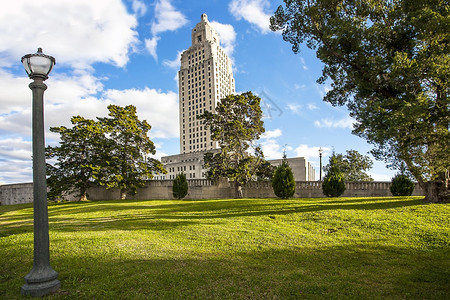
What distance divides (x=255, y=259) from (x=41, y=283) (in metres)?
4.23

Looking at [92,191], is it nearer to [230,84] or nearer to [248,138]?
[248,138]

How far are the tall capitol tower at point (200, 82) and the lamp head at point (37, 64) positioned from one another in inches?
3455

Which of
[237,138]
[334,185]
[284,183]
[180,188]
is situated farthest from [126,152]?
[334,185]

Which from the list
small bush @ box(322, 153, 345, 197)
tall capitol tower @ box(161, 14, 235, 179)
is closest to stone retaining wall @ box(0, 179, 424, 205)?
small bush @ box(322, 153, 345, 197)

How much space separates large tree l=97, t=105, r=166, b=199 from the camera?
27.8 meters

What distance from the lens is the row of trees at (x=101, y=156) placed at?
2762 cm

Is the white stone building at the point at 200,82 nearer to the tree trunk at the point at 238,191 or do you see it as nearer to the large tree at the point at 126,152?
the large tree at the point at 126,152

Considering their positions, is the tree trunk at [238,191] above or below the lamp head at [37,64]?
below

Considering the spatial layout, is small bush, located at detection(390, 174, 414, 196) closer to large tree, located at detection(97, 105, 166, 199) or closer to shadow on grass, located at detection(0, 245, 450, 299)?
shadow on grass, located at detection(0, 245, 450, 299)

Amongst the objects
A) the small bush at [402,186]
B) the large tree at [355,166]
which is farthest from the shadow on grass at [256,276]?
the large tree at [355,166]

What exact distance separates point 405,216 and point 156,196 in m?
24.2

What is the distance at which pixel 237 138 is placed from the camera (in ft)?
85.9

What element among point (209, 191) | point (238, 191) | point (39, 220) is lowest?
point (209, 191)

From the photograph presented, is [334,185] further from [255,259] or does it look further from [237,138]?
[255,259]
